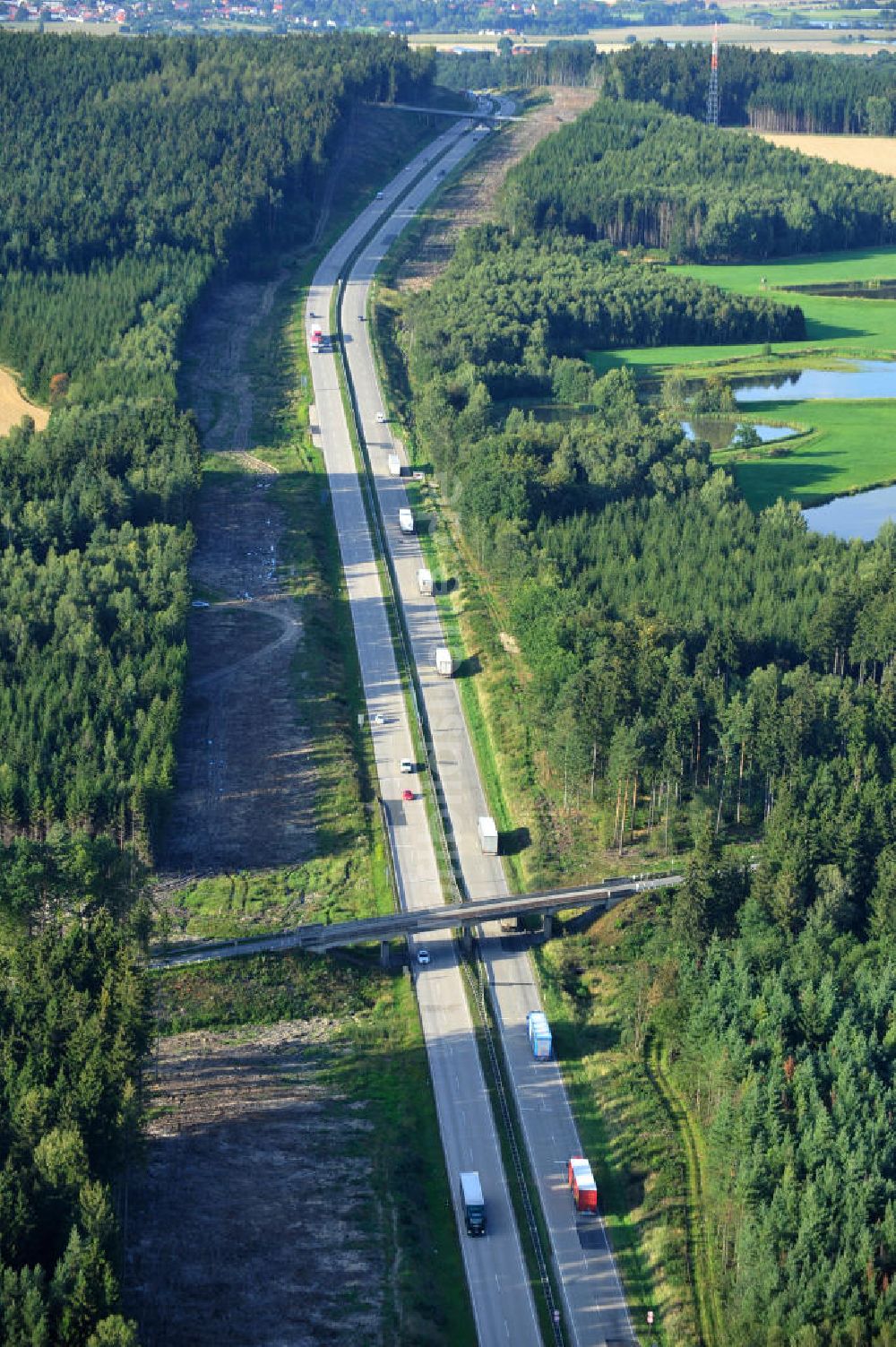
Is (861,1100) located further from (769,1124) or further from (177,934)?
(177,934)

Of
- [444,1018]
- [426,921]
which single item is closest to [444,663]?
[426,921]

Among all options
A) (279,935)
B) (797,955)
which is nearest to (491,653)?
(279,935)

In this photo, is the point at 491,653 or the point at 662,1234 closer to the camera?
the point at 662,1234

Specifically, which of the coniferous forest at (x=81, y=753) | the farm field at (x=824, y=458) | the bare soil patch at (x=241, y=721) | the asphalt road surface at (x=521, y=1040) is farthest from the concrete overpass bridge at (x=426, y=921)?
the farm field at (x=824, y=458)

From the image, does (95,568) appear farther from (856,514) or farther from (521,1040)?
(856,514)

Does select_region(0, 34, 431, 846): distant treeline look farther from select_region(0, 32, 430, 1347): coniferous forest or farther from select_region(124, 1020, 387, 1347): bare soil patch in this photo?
select_region(124, 1020, 387, 1347): bare soil patch

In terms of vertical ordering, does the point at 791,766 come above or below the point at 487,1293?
above
